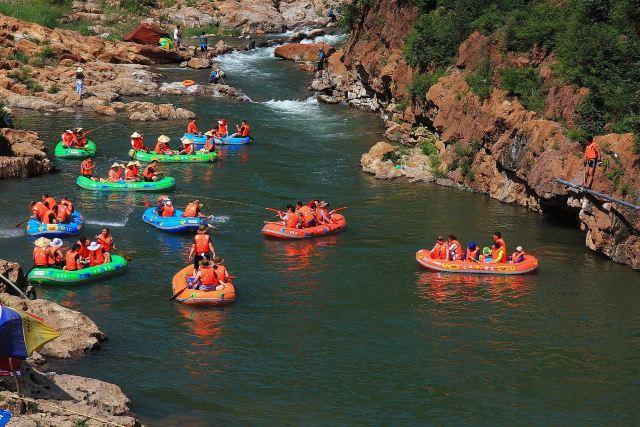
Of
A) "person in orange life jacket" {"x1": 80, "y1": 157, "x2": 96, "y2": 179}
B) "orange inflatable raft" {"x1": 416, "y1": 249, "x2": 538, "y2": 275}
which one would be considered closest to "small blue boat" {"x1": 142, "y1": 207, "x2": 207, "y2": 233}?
"person in orange life jacket" {"x1": 80, "y1": 157, "x2": 96, "y2": 179}

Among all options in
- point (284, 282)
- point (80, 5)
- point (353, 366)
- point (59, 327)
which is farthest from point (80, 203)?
point (80, 5)

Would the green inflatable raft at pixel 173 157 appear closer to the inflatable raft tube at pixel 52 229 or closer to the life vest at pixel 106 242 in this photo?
the inflatable raft tube at pixel 52 229

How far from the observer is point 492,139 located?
35125mm

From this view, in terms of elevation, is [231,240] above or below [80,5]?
below

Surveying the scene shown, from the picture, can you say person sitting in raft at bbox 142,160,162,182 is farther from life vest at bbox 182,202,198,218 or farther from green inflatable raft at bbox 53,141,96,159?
life vest at bbox 182,202,198,218

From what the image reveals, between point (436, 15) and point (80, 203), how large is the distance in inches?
812

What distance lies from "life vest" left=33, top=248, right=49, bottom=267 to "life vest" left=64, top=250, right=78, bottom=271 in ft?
1.87

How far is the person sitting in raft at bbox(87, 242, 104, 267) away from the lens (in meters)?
24.7

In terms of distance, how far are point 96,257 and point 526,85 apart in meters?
18.1

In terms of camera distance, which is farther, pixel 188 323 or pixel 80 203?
pixel 80 203

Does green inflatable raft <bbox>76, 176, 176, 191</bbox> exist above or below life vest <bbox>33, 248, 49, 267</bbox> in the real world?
above

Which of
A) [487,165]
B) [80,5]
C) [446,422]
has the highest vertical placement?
[80,5]

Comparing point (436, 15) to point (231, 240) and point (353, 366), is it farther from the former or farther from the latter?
point (353, 366)

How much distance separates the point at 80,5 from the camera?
68.3 meters
